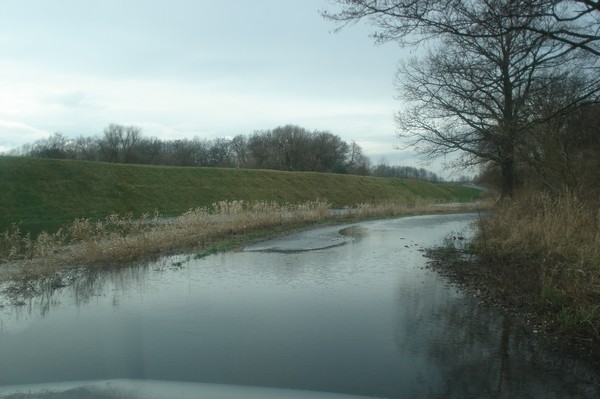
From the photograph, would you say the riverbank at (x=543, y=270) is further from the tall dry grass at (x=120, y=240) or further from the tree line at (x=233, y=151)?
the tree line at (x=233, y=151)

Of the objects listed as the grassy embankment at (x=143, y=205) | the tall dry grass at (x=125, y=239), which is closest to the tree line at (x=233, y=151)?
the grassy embankment at (x=143, y=205)

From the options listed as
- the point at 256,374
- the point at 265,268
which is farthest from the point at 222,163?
the point at 256,374

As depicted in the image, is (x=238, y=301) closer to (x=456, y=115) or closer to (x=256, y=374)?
(x=256, y=374)

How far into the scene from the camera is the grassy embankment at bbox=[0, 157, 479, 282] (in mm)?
13373

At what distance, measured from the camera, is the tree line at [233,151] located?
9738cm

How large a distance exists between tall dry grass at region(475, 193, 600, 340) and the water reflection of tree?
0.75 metres

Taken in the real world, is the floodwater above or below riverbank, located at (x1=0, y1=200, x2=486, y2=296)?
below

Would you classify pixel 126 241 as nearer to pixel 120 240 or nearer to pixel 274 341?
pixel 120 240

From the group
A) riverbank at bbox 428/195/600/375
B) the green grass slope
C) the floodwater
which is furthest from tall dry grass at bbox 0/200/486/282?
the green grass slope

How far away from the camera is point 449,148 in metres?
26.8

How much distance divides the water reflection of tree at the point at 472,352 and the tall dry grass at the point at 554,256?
749mm

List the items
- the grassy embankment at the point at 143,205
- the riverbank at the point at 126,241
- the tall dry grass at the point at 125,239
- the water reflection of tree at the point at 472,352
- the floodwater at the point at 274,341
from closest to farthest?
1. the water reflection of tree at the point at 472,352
2. the floodwater at the point at 274,341
3. the riverbank at the point at 126,241
4. the tall dry grass at the point at 125,239
5. the grassy embankment at the point at 143,205

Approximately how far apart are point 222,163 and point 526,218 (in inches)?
3734

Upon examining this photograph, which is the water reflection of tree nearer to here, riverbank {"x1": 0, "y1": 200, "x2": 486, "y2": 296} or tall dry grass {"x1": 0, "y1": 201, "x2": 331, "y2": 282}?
riverbank {"x1": 0, "y1": 200, "x2": 486, "y2": 296}
